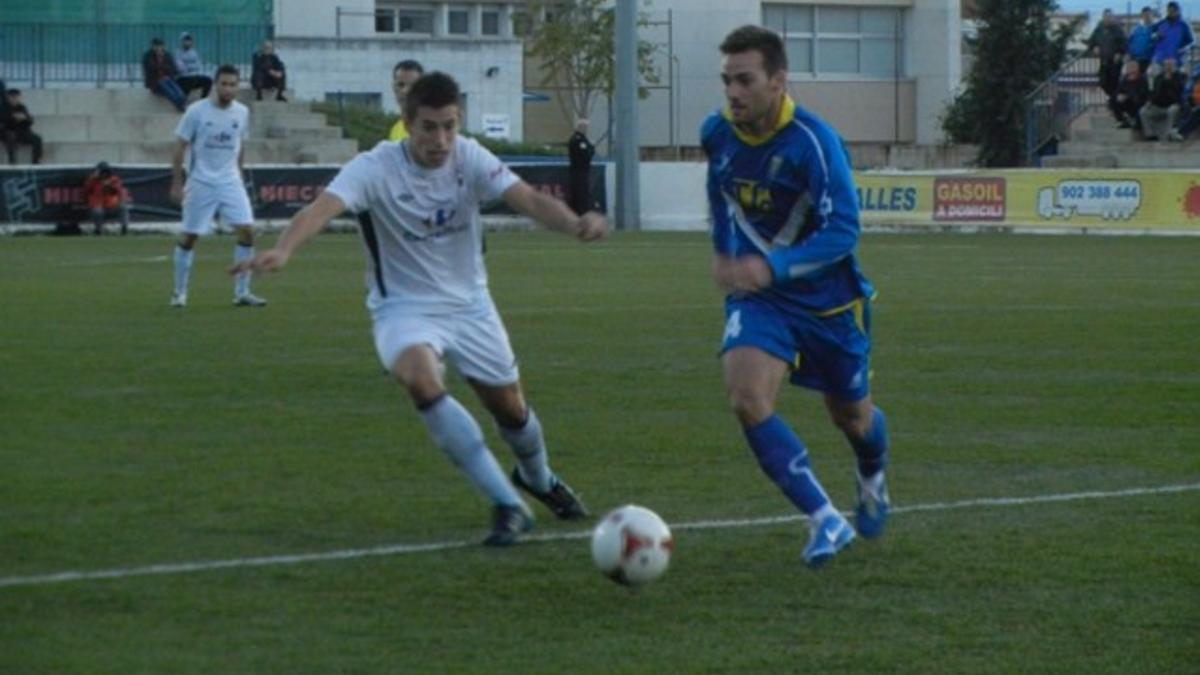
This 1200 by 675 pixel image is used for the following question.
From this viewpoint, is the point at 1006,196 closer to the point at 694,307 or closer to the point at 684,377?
the point at 694,307

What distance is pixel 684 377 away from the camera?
15430mm

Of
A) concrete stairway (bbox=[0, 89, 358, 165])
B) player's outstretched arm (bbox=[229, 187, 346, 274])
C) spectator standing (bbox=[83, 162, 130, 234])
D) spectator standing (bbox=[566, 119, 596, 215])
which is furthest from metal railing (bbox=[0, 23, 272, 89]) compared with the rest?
player's outstretched arm (bbox=[229, 187, 346, 274])

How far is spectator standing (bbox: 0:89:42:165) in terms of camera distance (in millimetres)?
42781

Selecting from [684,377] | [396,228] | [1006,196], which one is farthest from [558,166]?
[396,228]

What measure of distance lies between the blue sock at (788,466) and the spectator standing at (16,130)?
119 ft

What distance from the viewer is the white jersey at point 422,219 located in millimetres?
9086

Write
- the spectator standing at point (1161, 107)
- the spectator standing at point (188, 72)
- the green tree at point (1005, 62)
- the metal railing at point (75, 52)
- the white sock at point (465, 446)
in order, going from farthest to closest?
the green tree at point (1005, 62)
the metal railing at point (75, 52)
the spectator standing at point (188, 72)
the spectator standing at point (1161, 107)
the white sock at point (465, 446)

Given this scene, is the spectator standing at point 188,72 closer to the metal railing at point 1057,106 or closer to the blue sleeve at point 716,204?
the metal railing at point 1057,106

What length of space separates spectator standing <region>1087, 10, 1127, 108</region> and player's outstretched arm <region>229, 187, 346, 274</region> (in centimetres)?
3855

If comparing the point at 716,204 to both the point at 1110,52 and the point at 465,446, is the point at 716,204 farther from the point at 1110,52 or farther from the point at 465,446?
the point at 1110,52

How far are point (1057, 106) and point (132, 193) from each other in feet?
65.3

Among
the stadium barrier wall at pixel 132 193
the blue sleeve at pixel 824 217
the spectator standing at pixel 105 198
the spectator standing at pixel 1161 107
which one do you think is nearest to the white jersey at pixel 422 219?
the blue sleeve at pixel 824 217

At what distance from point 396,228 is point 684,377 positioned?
21.2ft

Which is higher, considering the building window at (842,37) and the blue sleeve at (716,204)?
the building window at (842,37)
